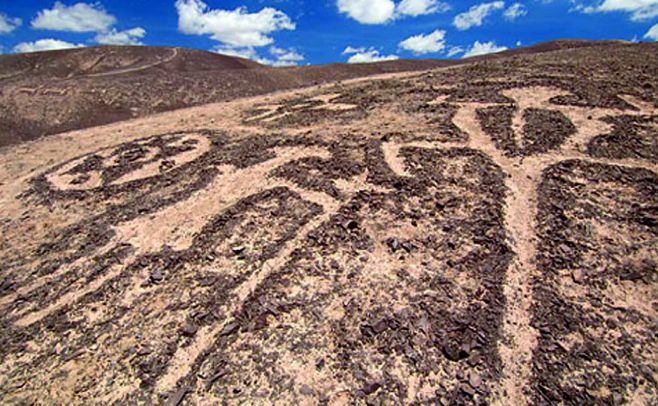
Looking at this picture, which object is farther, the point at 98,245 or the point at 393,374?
the point at 98,245

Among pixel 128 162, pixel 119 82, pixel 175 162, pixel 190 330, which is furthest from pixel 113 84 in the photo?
pixel 190 330

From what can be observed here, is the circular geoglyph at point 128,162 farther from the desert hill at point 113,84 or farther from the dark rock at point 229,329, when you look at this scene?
the desert hill at point 113,84

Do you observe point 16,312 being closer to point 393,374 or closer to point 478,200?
point 393,374

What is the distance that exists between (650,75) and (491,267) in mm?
11122

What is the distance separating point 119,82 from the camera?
1266 inches

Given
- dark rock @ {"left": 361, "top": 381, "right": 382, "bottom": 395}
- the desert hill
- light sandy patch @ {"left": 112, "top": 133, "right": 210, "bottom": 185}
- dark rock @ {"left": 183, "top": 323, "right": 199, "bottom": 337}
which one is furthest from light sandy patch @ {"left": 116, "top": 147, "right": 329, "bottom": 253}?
the desert hill

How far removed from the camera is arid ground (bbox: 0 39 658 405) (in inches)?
188

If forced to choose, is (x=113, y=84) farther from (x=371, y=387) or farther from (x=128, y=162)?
(x=371, y=387)

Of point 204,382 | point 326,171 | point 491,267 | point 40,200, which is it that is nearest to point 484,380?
point 491,267

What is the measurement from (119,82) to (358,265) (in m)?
33.5

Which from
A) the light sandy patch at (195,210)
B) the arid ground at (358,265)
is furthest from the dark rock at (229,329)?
the light sandy patch at (195,210)

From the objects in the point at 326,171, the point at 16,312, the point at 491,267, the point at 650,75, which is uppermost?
the point at 650,75

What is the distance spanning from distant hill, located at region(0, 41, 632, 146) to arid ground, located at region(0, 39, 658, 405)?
14429mm

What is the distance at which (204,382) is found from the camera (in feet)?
15.7
